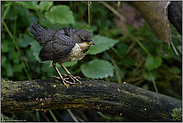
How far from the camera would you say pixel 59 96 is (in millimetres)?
1985

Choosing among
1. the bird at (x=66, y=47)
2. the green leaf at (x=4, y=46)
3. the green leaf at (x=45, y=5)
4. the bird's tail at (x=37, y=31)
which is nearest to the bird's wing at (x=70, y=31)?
the bird at (x=66, y=47)

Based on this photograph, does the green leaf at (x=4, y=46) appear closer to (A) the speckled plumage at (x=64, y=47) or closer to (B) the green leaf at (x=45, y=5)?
(B) the green leaf at (x=45, y=5)

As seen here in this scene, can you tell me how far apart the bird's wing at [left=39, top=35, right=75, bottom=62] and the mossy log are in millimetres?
268

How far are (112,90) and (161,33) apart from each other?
1.36 metres

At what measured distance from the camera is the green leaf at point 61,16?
251 centimetres

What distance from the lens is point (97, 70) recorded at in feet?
8.36

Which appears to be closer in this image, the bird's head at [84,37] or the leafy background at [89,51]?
the bird's head at [84,37]

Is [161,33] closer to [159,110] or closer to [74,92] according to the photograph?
[159,110]

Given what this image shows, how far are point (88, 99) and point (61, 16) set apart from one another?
1203mm

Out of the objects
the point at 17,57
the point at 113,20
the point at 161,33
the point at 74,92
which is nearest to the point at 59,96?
the point at 74,92

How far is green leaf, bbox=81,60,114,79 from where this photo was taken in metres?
2.47

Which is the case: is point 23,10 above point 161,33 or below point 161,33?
above

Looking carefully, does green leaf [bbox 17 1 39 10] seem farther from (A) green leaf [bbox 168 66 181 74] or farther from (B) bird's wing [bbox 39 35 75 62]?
(A) green leaf [bbox 168 66 181 74]

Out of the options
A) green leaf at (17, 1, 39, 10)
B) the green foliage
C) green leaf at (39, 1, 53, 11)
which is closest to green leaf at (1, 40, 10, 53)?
green leaf at (17, 1, 39, 10)
